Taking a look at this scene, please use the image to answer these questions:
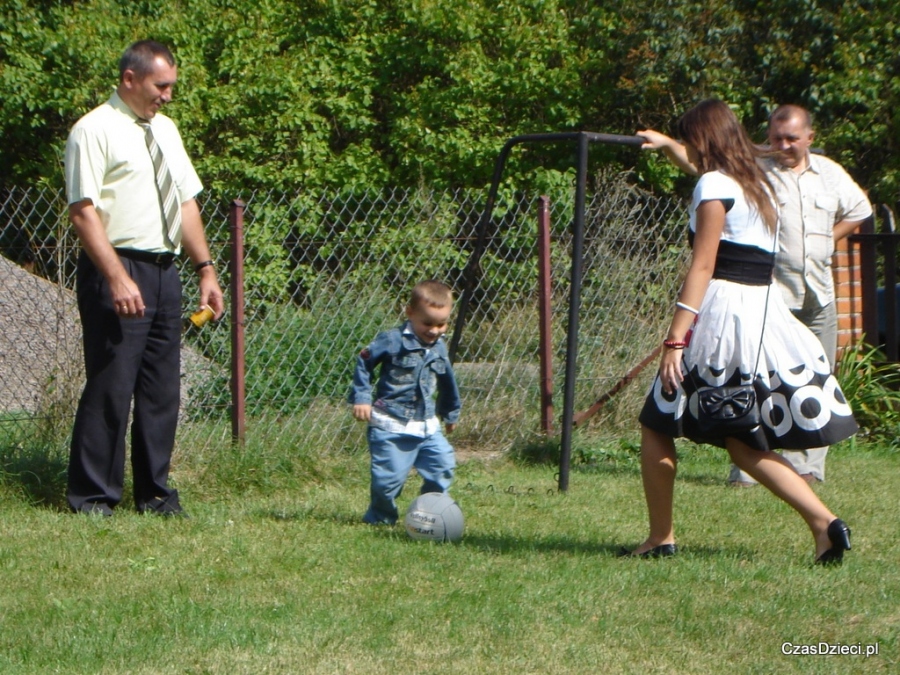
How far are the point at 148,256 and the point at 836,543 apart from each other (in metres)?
3.12

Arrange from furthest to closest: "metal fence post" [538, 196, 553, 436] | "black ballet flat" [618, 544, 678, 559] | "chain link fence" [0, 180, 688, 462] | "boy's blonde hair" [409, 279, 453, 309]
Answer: "metal fence post" [538, 196, 553, 436] < "chain link fence" [0, 180, 688, 462] < "boy's blonde hair" [409, 279, 453, 309] < "black ballet flat" [618, 544, 678, 559]

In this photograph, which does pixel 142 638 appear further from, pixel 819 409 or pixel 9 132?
pixel 9 132

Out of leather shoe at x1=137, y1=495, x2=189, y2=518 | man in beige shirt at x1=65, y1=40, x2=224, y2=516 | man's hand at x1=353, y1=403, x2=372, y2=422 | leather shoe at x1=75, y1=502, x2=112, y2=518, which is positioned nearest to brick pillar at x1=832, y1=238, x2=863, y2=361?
man's hand at x1=353, y1=403, x2=372, y2=422

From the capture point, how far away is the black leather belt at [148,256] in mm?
5086

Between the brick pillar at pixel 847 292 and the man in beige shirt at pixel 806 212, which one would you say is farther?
the brick pillar at pixel 847 292

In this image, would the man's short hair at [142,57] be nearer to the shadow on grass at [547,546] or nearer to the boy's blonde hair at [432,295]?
the boy's blonde hair at [432,295]

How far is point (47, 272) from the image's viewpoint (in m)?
6.62

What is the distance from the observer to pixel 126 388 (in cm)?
511

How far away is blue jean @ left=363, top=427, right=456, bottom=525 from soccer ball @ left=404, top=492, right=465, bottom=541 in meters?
0.22

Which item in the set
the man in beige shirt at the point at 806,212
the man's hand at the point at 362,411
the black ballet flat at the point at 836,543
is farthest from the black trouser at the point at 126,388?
the man in beige shirt at the point at 806,212

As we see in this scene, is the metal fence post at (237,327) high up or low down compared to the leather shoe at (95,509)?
up

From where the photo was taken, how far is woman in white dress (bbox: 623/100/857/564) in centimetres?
412

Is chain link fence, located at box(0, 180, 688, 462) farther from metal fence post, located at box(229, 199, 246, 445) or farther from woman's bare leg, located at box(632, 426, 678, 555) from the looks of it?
woman's bare leg, located at box(632, 426, 678, 555)

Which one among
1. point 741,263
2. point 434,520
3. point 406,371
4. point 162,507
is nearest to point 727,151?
point 741,263
